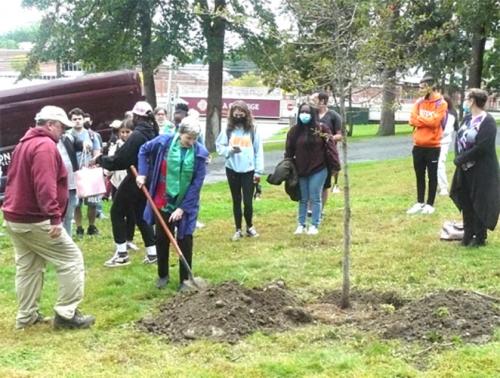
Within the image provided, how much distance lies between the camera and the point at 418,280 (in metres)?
7.23

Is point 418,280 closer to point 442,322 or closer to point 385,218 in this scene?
point 442,322

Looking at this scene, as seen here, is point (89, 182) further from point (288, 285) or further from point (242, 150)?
point (288, 285)

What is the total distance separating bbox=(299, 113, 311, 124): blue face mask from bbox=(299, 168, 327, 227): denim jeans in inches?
26.9

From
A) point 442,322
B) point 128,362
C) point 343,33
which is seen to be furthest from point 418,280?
point 128,362

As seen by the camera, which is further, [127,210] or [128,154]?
[127,210]

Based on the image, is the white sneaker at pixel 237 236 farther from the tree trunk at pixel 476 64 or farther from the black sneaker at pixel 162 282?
the tree trunk at pixel 476 64

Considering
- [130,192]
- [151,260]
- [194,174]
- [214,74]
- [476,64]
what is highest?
[476,64]

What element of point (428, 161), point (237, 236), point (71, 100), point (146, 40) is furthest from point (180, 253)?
point (146, 40)

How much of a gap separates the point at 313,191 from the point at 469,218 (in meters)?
2.03

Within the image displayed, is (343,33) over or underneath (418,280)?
over

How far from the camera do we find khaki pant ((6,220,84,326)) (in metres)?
5.98

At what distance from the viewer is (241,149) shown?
930 cm

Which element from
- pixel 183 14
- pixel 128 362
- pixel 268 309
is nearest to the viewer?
pixel 128 362

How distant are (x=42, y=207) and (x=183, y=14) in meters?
22.2
